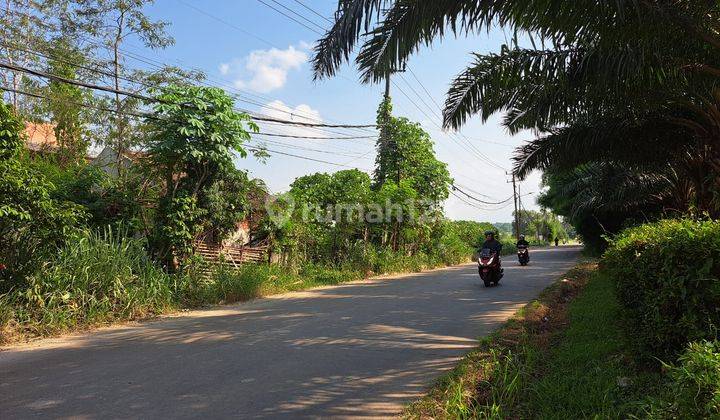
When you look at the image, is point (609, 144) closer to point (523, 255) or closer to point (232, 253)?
point (232, 253)

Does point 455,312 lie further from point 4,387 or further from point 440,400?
point 4,387

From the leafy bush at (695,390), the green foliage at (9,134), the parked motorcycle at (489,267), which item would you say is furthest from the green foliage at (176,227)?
the leafy bush at (695,390)

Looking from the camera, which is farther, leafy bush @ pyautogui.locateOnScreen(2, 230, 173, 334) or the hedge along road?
leafy bush @ pyautogui.locateOnScreen(2, 230, 173, 334)

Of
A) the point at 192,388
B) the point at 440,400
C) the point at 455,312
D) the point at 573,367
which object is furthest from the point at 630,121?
the point at 192,388

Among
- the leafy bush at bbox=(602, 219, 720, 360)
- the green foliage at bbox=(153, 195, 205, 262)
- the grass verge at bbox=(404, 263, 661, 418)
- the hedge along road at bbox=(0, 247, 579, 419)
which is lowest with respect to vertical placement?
the grass verge at bbox=(404, 263, 661, 418)

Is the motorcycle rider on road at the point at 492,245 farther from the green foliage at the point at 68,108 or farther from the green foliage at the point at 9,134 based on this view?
the green foliage at the point at 68,108

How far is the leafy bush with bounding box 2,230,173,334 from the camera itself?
6895 millimetres

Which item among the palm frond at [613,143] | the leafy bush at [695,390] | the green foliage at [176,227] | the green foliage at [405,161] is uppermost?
the green foliage at [405,161]

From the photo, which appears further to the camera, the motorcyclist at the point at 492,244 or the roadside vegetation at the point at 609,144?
the motorcyclist at the point at 492,244

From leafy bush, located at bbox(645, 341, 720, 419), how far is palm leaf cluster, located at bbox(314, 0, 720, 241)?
3.10 m

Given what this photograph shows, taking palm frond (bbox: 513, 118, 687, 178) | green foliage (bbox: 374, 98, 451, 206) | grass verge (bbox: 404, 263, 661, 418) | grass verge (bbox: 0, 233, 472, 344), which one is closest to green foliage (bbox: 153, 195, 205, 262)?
grass verge (bbox: 0, 233, 472, 344)

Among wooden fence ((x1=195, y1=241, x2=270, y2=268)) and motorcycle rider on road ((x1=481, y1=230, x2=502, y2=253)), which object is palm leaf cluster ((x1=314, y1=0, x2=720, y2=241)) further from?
→ wooden fence ((x1=195, y1=241, x2=270, y2=268))

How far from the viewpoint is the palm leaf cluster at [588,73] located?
483 cm

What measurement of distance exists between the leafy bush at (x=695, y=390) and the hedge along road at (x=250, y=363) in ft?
6.49
